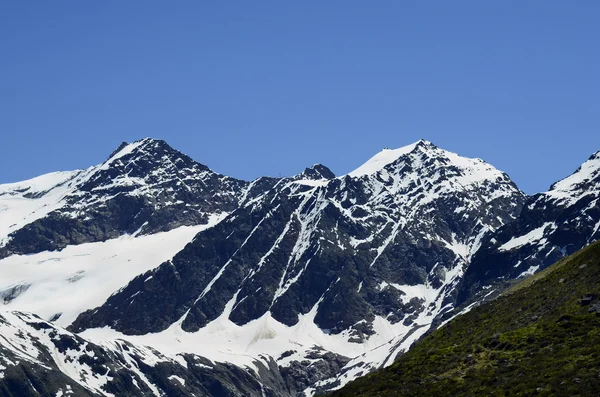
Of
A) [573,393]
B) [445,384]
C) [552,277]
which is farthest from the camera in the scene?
Answer: [552,277]

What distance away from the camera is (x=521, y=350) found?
139m

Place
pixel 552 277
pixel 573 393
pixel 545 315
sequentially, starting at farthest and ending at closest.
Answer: pixel 552 277, pixel 545 315, pixel 573 393

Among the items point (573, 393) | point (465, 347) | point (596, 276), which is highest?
point (596, 276)

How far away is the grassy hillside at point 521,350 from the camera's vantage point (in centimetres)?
12700

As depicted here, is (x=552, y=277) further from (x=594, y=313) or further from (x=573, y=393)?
(x=573, y=393)

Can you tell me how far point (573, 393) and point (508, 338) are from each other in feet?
80.8

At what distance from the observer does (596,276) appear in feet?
495

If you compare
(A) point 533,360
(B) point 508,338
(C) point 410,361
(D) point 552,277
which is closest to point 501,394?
(A) point 533,360

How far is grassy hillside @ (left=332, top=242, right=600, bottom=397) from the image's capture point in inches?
5000

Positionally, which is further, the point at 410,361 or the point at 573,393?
the point at 410,361

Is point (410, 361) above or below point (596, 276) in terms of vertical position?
below

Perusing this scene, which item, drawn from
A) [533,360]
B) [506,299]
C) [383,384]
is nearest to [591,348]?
[533,360]

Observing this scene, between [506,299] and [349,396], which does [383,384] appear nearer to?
[349,396]

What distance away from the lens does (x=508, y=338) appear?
473 feet
